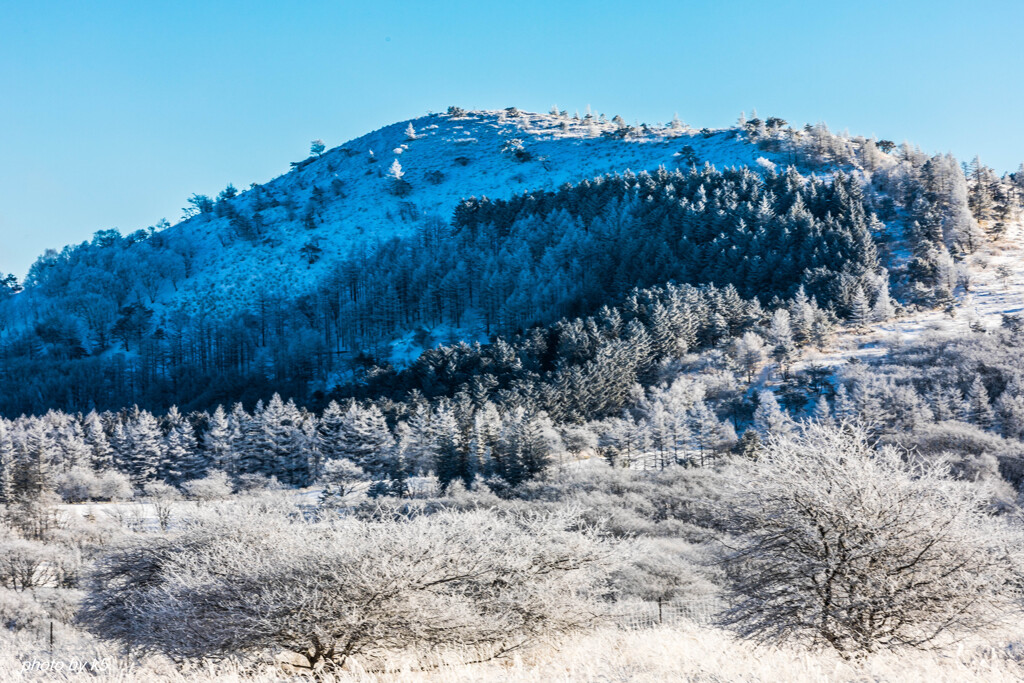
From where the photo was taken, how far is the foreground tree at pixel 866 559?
12.9m

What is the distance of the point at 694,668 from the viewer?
11.6 metres

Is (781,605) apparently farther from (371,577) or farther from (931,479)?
(371,577)

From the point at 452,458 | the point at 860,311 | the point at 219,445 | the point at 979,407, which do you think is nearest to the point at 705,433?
the point at 452,458

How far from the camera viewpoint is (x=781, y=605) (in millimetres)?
13688

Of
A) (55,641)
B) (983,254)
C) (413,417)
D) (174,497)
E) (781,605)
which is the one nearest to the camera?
(781,605)

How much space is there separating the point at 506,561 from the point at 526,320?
103 m

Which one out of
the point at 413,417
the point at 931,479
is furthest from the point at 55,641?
the point at 413,417

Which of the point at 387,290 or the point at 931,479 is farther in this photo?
the point at 387,290

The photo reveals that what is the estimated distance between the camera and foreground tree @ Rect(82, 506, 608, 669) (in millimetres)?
14008

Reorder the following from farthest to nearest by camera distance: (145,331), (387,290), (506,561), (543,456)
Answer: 1. (145,331)
2. (387,290)
3. (543,456)
4. (506,561)

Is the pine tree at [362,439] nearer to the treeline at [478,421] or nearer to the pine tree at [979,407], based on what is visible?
the treeline at [478,421]

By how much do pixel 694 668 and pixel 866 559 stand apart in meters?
4.30

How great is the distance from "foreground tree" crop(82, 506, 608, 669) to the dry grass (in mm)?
743

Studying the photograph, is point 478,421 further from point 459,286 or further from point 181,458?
point 459,286
